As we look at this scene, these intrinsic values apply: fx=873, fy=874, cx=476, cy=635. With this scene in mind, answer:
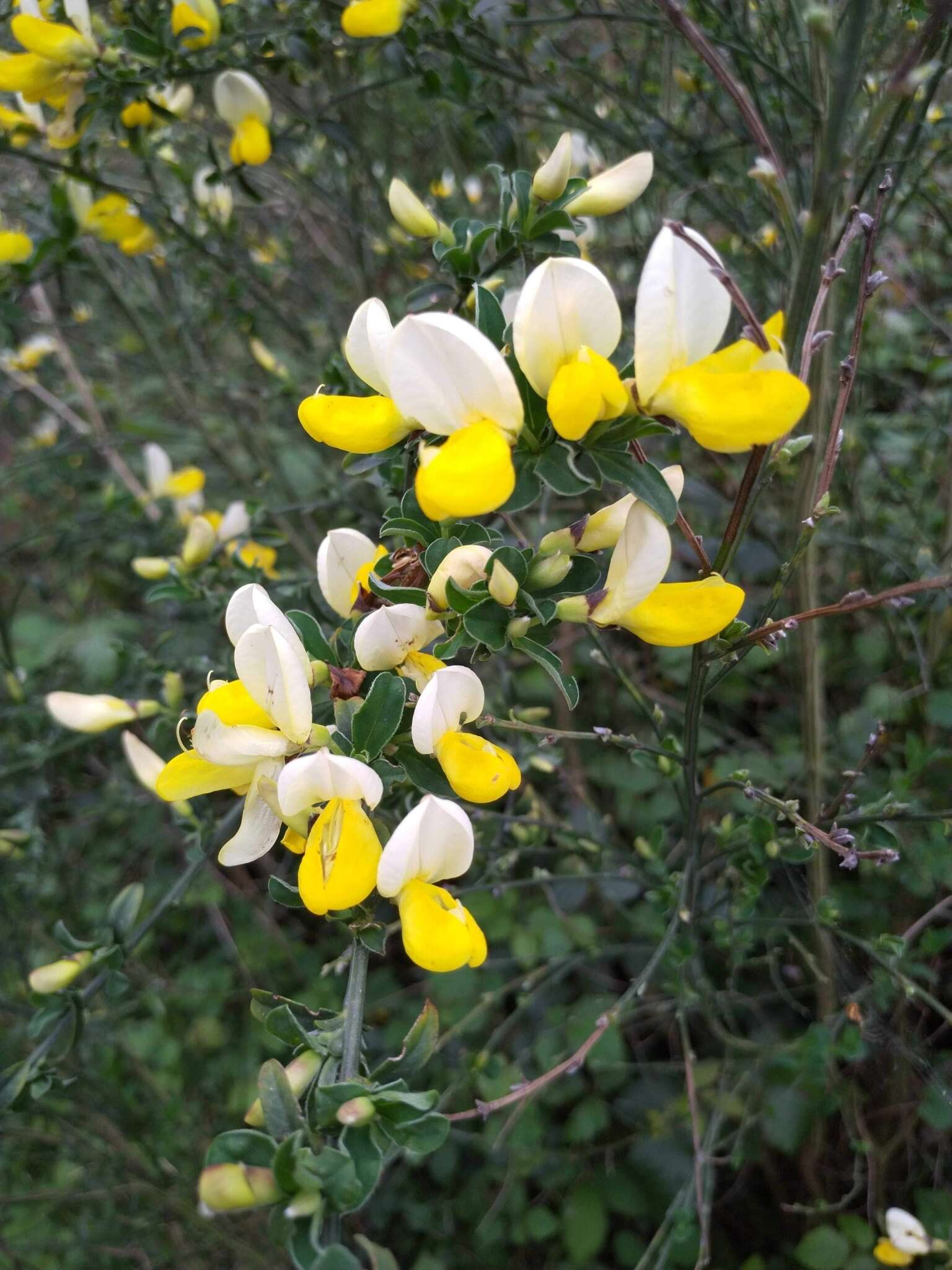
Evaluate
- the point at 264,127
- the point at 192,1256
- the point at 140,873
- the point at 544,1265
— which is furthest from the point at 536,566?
the point at 140,873

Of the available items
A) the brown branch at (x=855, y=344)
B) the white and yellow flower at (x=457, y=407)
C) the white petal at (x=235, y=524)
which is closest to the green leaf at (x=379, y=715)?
the white and yellow flower at (x=457, y=407)

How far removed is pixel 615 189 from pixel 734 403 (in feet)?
1.17

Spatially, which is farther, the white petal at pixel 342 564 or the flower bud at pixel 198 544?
the flower bud at pixel 198 544

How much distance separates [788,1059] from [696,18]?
1.38 metres

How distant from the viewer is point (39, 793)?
1329mm

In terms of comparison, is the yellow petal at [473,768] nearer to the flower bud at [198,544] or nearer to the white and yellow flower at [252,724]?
the white and yellow flower at [252,724]

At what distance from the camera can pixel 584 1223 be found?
1.38m

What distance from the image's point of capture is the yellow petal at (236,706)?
59 centimetres

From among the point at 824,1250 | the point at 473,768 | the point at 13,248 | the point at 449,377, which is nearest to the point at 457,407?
the point at 449,377

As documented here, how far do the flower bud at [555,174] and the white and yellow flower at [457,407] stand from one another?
0.79 feet

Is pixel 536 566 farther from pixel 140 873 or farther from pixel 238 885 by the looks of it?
pixel 140 873

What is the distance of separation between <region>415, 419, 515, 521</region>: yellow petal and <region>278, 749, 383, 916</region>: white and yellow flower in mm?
170

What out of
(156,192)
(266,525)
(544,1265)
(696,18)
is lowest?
(544,1265)

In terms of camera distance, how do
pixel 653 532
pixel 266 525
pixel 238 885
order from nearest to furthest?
pixel 653 532 → pixel 266 525 → pixel 238 885
